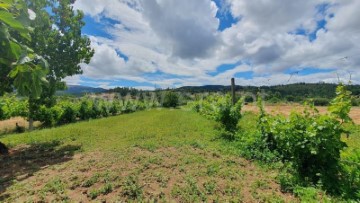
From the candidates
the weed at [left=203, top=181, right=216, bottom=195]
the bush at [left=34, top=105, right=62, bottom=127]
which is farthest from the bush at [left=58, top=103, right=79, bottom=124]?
the weed at [left=203, top=181, right=216, bottom=195]

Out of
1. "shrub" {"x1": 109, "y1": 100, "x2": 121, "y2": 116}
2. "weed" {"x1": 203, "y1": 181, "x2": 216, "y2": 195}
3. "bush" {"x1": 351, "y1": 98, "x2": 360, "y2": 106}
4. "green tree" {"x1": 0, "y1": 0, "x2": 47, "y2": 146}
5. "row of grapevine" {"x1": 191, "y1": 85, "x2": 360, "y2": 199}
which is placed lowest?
"shrub" {"x1": 109, "y1": 100, "x2": 121, "y2": 116}

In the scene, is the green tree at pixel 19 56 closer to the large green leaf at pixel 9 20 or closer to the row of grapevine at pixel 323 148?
the large green leaf at pixel 9 20

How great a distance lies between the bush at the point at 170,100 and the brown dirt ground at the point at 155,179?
4718 cm

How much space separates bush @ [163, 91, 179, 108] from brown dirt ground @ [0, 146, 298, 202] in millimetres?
47180

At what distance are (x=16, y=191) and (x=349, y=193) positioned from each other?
→ 6893mm

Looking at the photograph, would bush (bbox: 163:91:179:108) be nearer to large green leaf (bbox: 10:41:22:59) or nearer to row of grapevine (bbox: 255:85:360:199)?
row of grapevine (bbox: 255:85:360:199)

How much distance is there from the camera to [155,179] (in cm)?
554

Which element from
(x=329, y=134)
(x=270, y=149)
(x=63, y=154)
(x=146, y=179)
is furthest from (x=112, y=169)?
(x=329, y=134)

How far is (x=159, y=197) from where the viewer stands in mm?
4707

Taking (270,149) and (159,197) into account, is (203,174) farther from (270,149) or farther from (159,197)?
(270,149)

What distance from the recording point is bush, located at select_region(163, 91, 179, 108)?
54.9 metres

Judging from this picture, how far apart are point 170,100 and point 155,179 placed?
162 feet

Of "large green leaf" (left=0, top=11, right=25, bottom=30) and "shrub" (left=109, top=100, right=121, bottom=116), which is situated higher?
"large green leaf" (left=0, top=11, right=25, bottom=30)

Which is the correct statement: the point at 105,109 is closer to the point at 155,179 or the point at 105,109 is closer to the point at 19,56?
the point at 155,179
